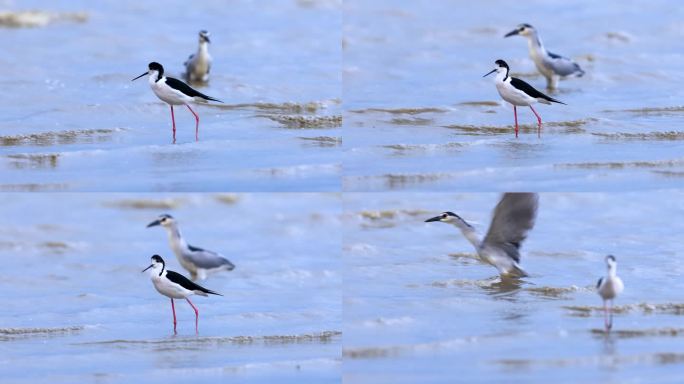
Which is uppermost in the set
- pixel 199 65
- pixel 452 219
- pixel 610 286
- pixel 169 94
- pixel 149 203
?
pixel 199 65

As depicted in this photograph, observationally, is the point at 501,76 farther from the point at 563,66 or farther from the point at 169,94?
the point at 169,94

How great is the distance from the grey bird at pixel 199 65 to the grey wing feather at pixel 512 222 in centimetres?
355

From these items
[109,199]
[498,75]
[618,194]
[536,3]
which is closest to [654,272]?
[618,194]

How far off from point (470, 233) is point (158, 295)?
2.23 m

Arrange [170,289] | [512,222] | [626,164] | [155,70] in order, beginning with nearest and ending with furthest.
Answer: [170,289] < [512,222] < [626,164] < [155,70]

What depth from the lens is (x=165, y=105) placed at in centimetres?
1149

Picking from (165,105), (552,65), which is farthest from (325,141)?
(552,65)

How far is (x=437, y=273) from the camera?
1012 centimetres

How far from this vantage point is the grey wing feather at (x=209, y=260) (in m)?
10.9

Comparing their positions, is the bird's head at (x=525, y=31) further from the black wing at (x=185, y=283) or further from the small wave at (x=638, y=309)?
the black wing at (x=185, y=283)

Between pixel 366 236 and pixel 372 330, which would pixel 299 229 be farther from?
pixel 372 330

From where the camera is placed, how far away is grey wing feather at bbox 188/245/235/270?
1091 cm

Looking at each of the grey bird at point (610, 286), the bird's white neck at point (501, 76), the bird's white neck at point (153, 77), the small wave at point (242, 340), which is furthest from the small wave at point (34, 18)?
the grey bird at point (610, 286)

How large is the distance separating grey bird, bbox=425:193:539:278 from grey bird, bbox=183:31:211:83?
11.3 ft
